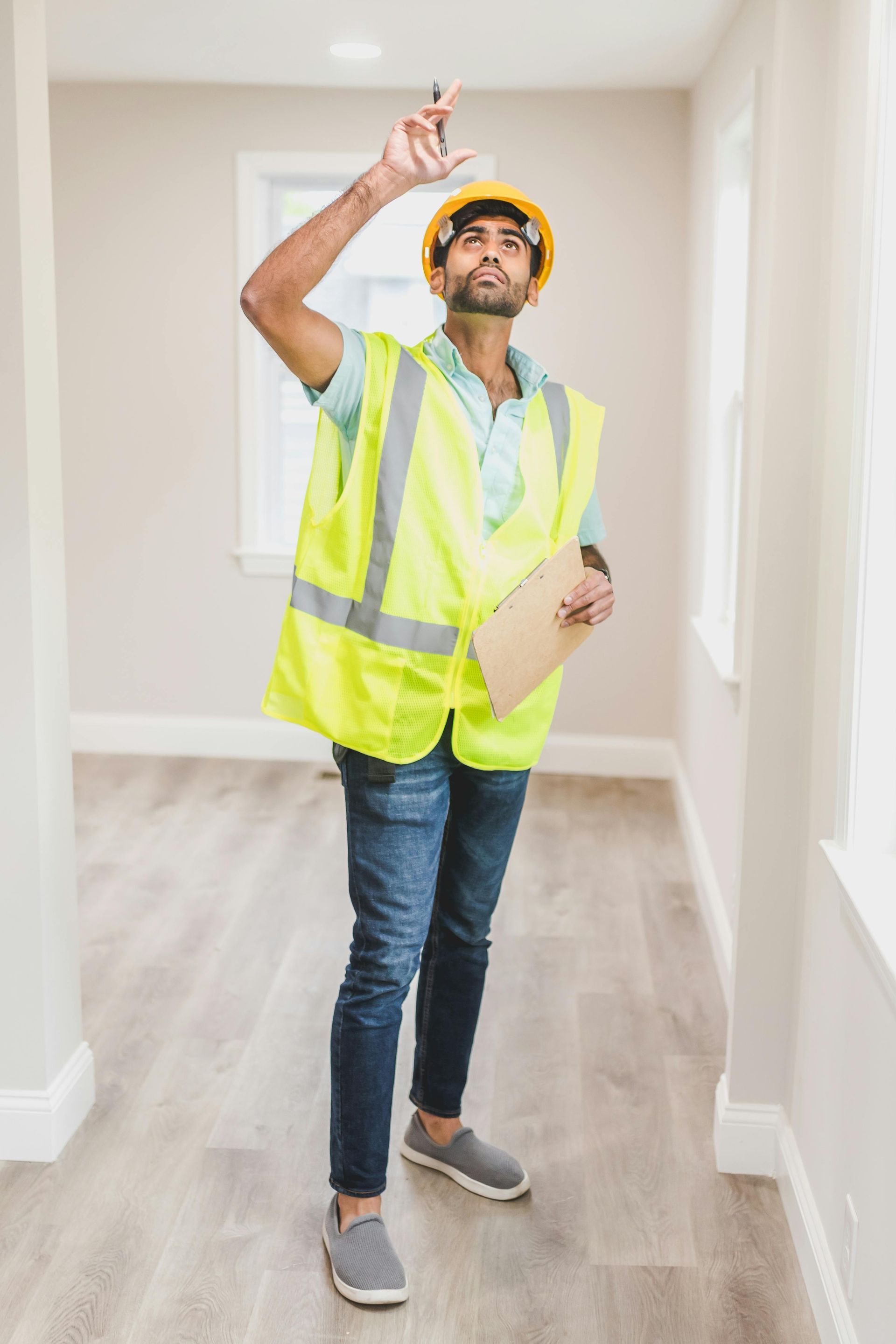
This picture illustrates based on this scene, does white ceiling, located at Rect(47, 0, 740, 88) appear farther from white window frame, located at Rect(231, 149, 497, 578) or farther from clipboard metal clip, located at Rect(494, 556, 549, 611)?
clipboard metal clip, located at Rect(494, 556, 549, 611)

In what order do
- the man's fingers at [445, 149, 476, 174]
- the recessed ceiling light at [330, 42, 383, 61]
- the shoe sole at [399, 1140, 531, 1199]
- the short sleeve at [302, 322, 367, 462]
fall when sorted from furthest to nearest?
the recessed ceiling light at [330, 42, 383, 61] → the shoe sole at [399, 1140, 531, 1199] → the short sleeve at [302, 322, 367, 462] → the man's fingers at [445, 149, 476, 174]

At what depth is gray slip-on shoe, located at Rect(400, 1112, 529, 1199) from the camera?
228cm

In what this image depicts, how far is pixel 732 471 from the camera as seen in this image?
387cm

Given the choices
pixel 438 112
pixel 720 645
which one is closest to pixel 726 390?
pixel 720 645

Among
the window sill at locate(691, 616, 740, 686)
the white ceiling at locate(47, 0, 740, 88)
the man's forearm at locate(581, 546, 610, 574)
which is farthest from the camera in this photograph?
the white ceiling at locate(47, 0, 740, 88)

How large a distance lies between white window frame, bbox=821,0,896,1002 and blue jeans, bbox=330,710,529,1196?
1.70ft

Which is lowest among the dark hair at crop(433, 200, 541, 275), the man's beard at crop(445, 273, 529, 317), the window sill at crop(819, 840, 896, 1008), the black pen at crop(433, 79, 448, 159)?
the window sill at crop(819, 840, 896, 1008)

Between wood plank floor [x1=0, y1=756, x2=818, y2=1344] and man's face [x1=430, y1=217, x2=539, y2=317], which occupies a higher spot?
man's face [x1=430, y1=217, x2=539, y2=317]

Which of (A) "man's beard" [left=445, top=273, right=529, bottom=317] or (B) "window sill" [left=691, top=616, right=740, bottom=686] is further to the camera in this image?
(B) "window sill" [left=691, top=616, right=740, bottom=686]

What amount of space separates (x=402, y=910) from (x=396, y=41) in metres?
2.97

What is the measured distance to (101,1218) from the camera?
218cm

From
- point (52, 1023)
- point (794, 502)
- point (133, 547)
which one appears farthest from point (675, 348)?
point (52, 1023)

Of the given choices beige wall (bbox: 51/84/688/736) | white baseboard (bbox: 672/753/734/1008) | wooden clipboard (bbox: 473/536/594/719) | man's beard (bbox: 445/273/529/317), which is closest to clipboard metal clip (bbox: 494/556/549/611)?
wooden clipboard (bbox: 473/536/594/719)

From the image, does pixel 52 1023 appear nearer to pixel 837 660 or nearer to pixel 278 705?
pixel 278 705
